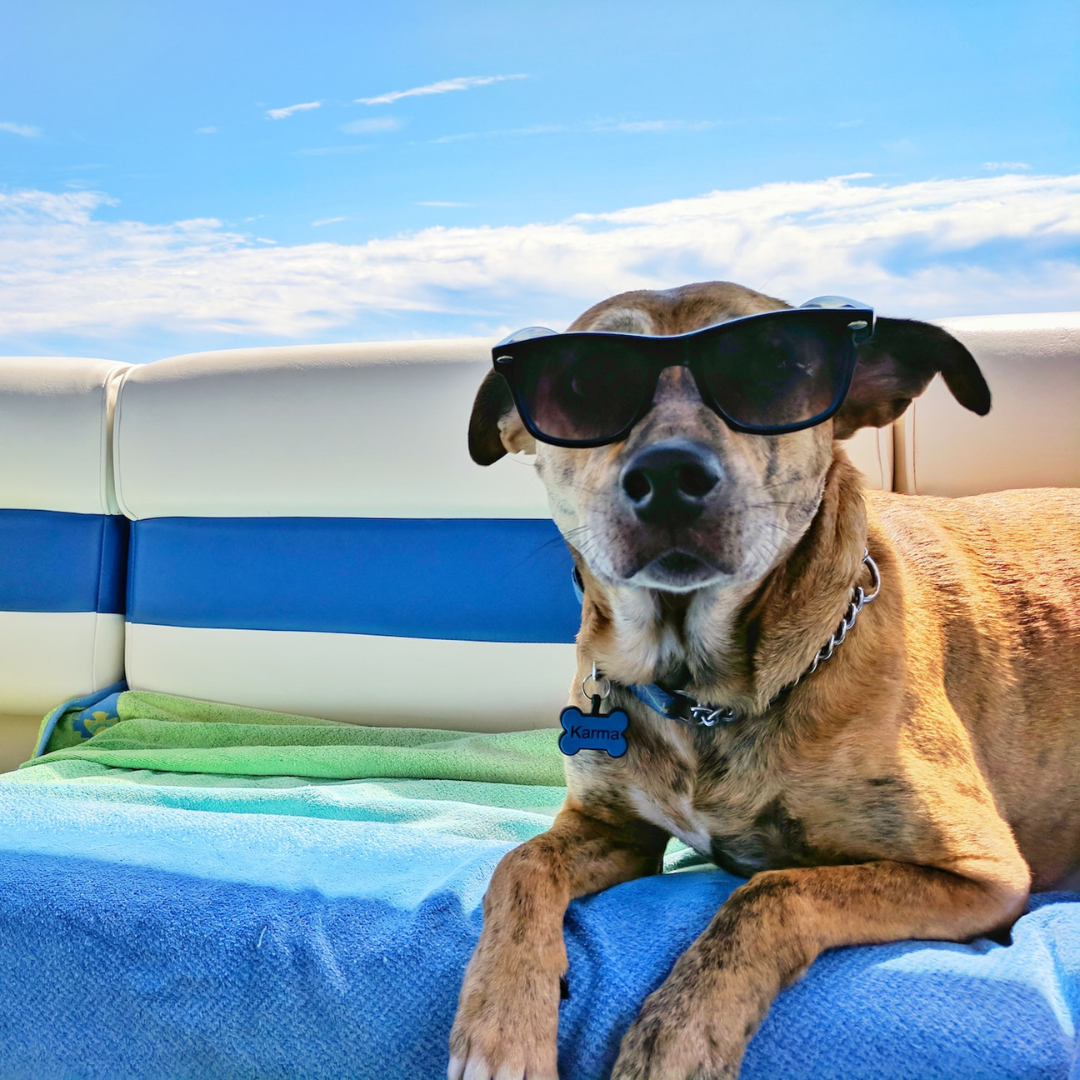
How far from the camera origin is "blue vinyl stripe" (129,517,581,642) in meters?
2.35

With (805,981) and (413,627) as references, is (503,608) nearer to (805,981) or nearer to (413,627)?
A: (413,627)

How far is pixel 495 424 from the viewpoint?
1.53 metres

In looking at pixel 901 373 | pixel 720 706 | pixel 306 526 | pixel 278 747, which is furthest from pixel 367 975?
pixel 306 526

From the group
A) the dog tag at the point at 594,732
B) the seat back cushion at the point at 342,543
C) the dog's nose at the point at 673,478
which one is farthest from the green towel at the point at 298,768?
the dog's nose at the point at 673,478

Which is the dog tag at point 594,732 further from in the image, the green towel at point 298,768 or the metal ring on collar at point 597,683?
the green towel at point 298,768

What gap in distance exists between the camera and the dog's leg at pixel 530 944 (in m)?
0.95

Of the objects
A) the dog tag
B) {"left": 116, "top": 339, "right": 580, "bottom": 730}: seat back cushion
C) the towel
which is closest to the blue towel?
the towel

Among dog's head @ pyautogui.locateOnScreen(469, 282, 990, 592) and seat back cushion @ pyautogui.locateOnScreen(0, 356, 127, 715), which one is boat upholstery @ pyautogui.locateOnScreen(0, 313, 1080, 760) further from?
dog's head @ pyautogui.locateOnScreen(469, 282, 990, 592)

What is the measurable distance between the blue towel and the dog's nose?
0.49m

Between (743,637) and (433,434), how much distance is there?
4.18ft

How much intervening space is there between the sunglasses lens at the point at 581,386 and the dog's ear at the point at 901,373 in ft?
1.04

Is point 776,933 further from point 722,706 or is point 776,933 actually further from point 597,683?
point 597,683

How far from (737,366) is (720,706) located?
0.43 m

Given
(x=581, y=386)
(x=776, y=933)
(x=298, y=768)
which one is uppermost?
(x=581, y=386)
